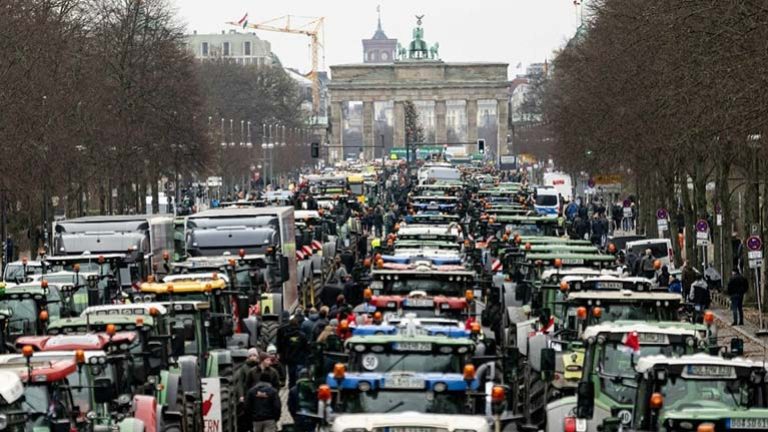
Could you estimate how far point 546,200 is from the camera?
8412 centimetres

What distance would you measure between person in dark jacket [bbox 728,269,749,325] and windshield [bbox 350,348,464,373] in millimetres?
24075

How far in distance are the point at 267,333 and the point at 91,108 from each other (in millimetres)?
38866

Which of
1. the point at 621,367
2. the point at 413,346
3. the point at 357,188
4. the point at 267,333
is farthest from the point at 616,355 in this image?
the point at 357,188

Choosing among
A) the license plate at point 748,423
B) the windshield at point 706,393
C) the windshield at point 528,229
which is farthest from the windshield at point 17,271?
the license plate at point 748,423

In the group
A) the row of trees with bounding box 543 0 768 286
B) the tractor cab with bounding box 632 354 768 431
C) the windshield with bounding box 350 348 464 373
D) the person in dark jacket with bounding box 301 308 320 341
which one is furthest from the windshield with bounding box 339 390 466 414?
the row of trees with bounding box 543 0 768 286

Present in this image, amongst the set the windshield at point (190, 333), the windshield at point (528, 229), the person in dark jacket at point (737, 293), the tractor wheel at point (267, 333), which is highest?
the windshield at point (190, 333)

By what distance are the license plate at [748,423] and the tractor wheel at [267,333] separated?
1647 cm

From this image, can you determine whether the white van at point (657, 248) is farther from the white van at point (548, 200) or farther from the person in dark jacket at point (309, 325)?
the white van at point (548, 200)

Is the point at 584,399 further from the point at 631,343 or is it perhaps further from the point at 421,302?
the point at 421,302

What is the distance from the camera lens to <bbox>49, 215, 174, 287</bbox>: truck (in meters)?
42.5

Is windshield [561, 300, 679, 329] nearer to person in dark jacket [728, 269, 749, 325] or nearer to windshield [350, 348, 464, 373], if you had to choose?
windshield [350, 348, 464, 373]

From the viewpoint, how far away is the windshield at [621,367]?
786 inches

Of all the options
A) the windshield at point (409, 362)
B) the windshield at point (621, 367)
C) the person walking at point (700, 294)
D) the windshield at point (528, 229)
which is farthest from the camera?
the windshield at point (528, 229)

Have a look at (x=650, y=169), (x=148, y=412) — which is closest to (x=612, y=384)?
(x=148, y=412)
